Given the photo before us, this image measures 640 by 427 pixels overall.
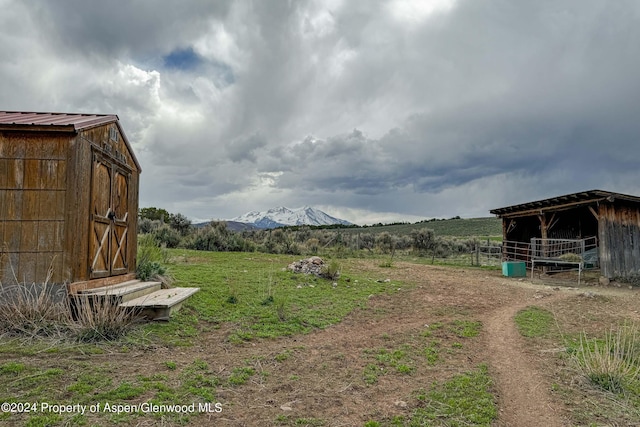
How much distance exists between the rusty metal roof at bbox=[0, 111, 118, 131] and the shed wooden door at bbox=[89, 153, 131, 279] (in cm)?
68

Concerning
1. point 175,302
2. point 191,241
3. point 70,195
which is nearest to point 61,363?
point 175,302

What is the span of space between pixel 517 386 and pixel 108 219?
7.61 meters

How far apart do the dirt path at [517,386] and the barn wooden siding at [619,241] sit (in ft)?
34.9

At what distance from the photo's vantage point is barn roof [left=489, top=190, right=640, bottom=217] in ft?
49.4

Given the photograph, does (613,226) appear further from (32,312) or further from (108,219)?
(32,312)

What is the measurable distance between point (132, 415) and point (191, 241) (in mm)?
19619

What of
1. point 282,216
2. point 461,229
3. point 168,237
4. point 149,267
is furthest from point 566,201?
point 282,216

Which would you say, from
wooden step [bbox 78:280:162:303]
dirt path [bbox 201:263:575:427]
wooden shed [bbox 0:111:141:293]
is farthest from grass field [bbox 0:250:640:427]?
wooden shed [bbox 0:111:141:293]

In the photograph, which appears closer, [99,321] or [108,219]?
[99,321]

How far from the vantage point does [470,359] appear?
595 cm

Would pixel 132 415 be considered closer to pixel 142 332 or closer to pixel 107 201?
pixel 142 332

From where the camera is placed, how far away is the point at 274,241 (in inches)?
1003

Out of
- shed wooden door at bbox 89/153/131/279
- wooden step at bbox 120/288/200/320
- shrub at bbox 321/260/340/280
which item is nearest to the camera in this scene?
wooden step at bbox 120/288/200/320

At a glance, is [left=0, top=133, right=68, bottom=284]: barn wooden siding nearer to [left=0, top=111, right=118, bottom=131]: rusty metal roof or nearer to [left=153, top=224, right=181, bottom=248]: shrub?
[left=0, top=111, right=118, bottom=131]: rusty metal roof
